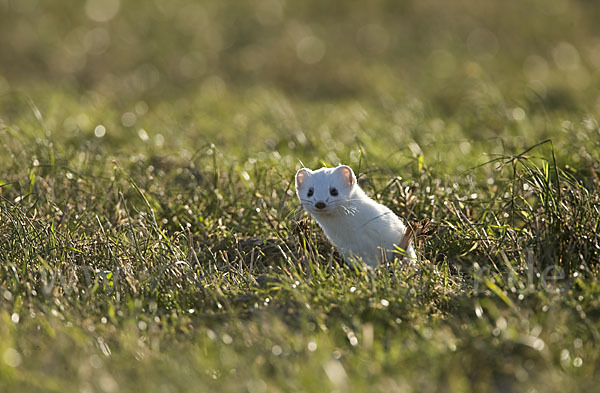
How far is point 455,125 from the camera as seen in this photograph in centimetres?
729

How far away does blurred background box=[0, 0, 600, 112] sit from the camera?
988 cm

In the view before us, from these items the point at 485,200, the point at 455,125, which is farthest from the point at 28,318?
the point at 455,125

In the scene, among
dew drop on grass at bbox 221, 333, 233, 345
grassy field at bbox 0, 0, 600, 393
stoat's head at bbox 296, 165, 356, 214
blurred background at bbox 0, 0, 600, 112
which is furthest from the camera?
blurred background at bbox 0, 0, 600, 112

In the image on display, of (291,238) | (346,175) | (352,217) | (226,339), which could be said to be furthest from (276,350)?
(291,238)

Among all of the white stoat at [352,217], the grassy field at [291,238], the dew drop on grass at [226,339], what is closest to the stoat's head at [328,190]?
the white stoat at [352,217]

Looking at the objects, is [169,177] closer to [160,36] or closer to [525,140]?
[525,140]

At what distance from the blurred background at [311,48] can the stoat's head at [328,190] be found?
4432mm

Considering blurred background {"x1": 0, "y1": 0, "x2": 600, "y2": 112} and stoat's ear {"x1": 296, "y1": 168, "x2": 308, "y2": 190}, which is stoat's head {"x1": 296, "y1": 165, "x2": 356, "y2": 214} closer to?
stoat's ear {"x1": 296, "y1": 168, "x2": 308, "y2": 190}

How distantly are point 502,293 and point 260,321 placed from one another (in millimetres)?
1062

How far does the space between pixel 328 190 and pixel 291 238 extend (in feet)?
1.77

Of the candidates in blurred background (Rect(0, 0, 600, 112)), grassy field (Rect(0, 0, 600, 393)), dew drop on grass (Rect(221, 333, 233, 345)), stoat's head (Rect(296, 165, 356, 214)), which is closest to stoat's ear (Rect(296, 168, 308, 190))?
stoat's head (Rect(296, 165, 356, 214))

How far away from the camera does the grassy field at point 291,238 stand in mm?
3008

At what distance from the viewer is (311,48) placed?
11.8 meters

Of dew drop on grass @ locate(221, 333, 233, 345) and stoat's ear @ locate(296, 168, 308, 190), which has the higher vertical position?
stoat's ear @ locate(296, 168, 308, 190)
